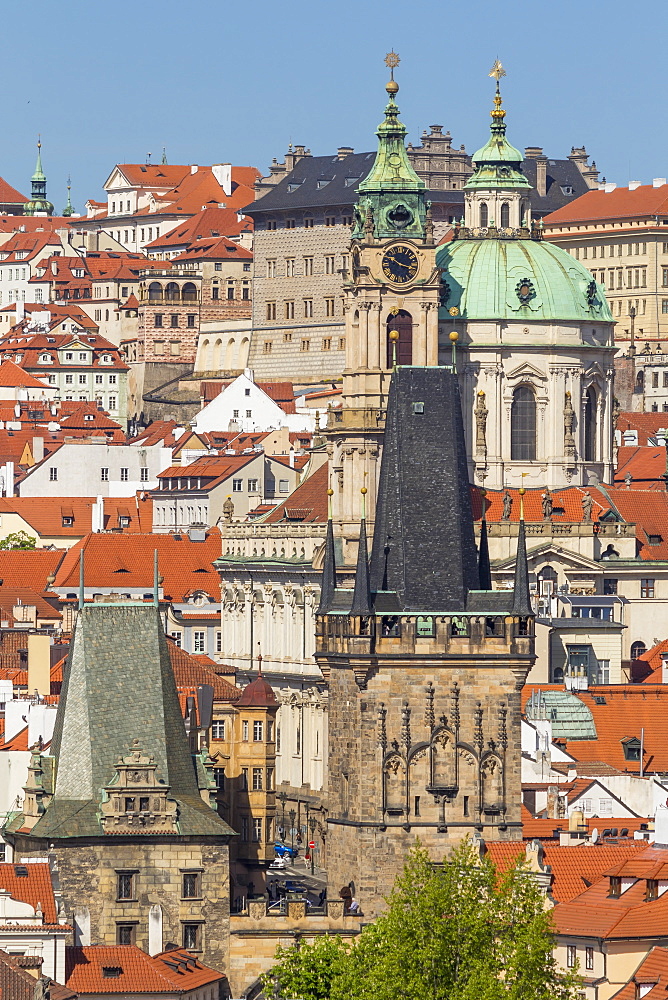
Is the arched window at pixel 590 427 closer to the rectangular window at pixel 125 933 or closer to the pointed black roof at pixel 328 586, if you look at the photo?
the pointed black roof at pixel 328 586

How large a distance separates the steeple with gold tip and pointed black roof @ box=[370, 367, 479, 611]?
56904mm

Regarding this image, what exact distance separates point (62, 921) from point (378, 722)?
11.2 metres

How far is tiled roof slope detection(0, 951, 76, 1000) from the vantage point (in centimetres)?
9344

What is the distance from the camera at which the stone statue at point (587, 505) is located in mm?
177250

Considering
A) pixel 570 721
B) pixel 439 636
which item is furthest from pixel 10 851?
Result: pixel 570 721

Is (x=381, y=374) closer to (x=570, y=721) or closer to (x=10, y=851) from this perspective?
(x=570, y=721)

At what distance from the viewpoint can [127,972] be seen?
100250 millimetres

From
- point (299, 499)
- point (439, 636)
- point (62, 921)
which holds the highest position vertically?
point (299, 499)

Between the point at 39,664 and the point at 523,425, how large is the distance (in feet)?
114

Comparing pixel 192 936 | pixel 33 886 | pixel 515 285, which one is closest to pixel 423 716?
pixel 192 936

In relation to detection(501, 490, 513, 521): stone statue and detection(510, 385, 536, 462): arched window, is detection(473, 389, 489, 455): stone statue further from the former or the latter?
detection(501, 490, 513, 521): stone statue

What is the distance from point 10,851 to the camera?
11106 cm

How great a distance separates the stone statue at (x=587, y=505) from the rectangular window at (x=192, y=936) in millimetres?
70572

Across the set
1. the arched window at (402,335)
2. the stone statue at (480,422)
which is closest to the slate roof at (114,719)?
the arched window at (402,335)
